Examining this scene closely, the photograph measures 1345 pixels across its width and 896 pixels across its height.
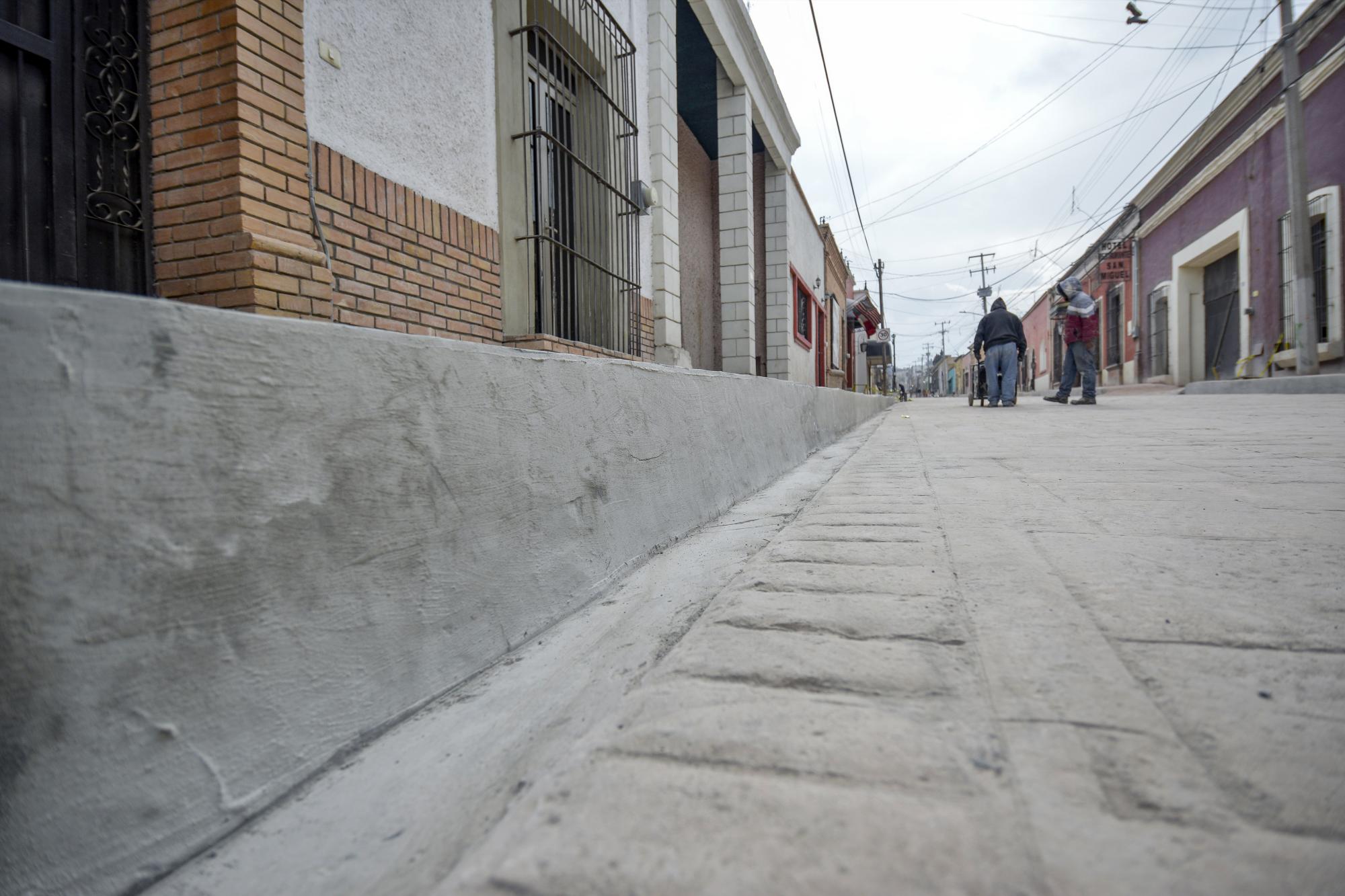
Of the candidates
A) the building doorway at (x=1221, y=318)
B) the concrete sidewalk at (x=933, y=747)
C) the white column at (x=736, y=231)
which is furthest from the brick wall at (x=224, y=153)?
the building doorway at (x=1221, y=318)

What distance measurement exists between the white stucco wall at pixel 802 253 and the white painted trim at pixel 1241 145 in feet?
27.7

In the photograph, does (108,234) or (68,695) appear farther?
(108,234)

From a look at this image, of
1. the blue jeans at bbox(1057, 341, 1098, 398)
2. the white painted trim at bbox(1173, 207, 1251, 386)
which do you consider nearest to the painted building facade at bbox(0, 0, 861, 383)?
the blue jeans at bbox(1057, 341, 1098, 398)

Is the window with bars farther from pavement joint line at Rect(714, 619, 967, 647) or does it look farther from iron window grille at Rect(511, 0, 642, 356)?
pavement joint line at Rect(714, 619, 967, 647)

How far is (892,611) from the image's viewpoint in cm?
132

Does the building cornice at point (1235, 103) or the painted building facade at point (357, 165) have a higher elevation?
the building cornice at point (1235, 103)

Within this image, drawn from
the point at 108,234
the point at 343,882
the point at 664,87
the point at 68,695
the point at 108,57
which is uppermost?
the point at 664,87

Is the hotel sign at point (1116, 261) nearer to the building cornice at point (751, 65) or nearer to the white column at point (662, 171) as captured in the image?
the building cornice at point (751, 65)

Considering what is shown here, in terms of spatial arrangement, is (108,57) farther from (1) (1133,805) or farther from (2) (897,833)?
(1) (1133,805)

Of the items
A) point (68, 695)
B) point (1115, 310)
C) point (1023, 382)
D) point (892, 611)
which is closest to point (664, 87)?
point (892, 611)

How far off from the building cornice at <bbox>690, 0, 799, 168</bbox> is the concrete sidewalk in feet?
22.7

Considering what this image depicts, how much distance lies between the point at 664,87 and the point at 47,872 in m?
5.88

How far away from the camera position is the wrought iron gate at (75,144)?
6.23 feet

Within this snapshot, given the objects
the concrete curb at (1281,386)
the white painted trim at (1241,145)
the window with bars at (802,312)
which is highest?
the white painted trim at (1241,145)
